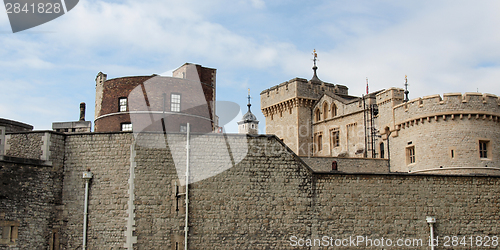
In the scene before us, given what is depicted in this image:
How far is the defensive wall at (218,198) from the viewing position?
67.0 feet

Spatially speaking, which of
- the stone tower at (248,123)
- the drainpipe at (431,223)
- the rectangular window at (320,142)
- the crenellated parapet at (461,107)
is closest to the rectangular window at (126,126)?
the drainpipe at (431,223)

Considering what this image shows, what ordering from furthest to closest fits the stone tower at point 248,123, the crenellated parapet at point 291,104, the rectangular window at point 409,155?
the stone tower at point 248,123 < the crenellated parapet at point 291,104 < the rectangular window at point 409,155

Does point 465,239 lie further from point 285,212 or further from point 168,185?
point 168,185

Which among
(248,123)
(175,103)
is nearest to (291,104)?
(175,103)

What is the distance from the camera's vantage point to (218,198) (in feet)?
69.4

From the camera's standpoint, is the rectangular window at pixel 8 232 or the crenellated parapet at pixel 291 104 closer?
the rectangular window at pixel 8 232

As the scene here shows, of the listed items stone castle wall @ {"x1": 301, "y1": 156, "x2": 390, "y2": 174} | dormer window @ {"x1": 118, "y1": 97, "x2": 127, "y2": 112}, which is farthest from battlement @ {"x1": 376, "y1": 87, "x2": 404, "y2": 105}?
dormer window @ {"x1": 118, "y1": 97, "x2": 127, "y2": 112}

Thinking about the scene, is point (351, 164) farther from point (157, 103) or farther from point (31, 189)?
point (31, 189)

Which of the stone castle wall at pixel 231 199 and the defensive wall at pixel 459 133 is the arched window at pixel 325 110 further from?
the stone castle wall at pixel 231 199

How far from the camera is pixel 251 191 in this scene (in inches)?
843

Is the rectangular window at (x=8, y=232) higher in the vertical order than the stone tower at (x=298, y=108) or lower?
lower

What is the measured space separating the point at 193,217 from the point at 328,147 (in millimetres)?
23543

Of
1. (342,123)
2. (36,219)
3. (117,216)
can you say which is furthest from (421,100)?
(36,219)

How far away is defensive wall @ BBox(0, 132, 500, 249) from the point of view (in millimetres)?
20422
